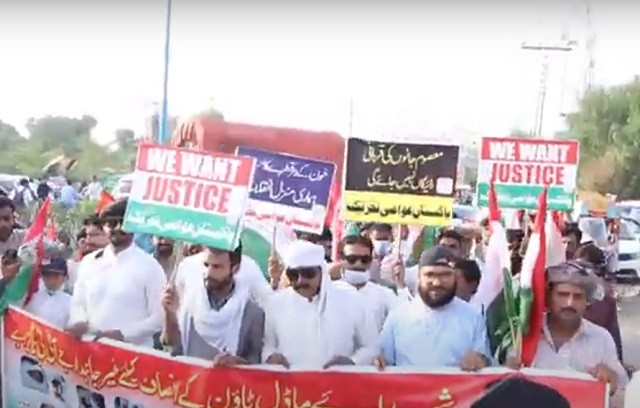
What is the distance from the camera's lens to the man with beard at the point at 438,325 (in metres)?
5.64

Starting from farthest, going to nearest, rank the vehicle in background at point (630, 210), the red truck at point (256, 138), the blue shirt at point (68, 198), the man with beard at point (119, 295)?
the vehicle in background at point (630, 210)
the blue shirt at point (68, 198)
the red truck at point (256, 138)
the man with beard at point (119, 295)

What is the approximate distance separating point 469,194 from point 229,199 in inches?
1177

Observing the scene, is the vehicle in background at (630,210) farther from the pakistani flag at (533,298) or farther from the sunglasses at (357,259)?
the pakistani flag at (533,298)

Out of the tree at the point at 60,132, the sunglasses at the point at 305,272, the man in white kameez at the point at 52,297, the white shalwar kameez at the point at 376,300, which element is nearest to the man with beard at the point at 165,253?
the man in white kameez at the point at 52,297

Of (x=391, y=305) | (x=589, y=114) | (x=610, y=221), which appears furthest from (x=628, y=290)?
(x=589, y=114)

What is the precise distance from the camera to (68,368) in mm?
6176

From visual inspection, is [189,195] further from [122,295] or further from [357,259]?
[357,259]

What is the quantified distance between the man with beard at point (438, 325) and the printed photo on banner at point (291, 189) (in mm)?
2020

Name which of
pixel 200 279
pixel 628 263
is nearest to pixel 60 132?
pixel 628 263

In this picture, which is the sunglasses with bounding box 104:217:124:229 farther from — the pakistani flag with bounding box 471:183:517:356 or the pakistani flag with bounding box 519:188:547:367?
the pakistani flag with bounding box 519:188:547:367

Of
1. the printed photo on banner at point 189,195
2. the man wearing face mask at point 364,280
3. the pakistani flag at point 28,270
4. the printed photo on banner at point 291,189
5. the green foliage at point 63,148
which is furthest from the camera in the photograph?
the green foliage at point 63,148

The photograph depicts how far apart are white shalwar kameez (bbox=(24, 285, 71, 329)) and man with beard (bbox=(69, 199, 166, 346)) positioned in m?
0.18

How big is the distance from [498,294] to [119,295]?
1.97 m

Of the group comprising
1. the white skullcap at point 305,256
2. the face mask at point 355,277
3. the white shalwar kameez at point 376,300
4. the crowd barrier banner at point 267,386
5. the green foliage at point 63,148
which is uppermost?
the white skullcap at point 305,256
